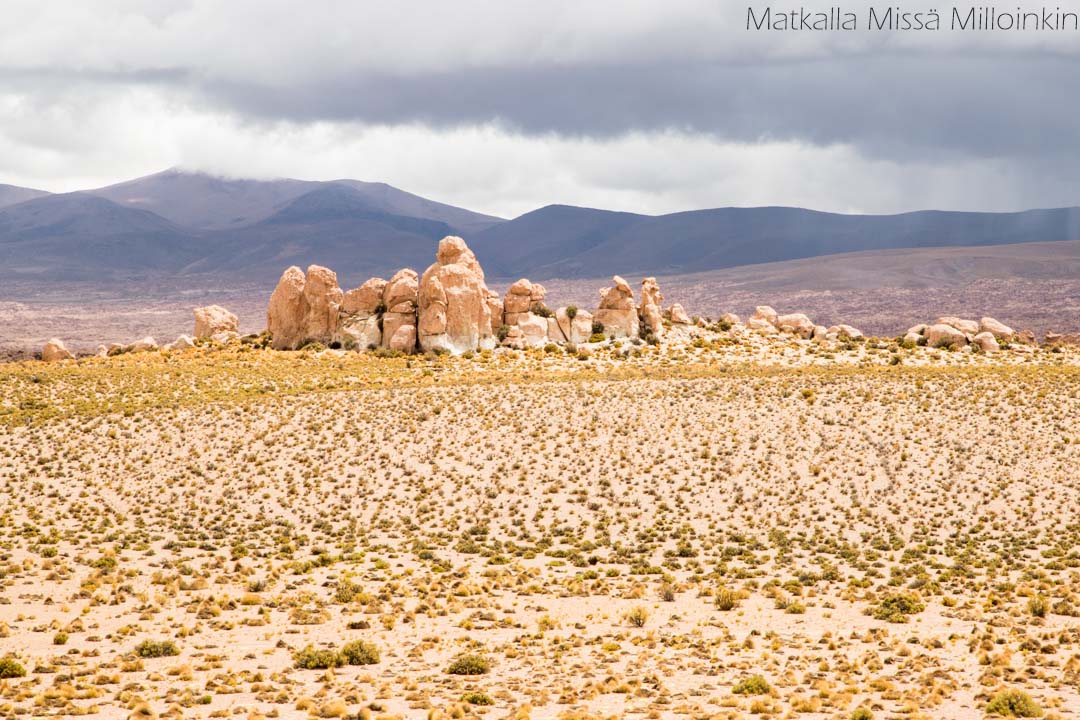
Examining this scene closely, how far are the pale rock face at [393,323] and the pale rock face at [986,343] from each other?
38617 mm

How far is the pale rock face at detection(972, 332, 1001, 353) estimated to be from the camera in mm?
79750

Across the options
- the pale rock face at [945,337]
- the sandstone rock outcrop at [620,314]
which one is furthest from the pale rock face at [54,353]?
the pale rock face at [945,337]

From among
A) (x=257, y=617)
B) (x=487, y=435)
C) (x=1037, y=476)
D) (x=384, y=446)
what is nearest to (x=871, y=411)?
(x=1037, y=476)

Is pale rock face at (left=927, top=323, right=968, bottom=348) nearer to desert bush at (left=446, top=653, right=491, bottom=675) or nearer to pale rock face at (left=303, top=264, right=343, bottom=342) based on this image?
pale rock face at (left=303, top=264, right=343, bottom=342)

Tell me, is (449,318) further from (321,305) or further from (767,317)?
(767,317)

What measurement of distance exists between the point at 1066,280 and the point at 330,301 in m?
146

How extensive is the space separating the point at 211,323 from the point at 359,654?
6157 cm

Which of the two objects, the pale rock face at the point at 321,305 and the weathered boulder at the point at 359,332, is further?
the pale rock face at the point at 321,305

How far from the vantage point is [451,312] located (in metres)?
73.5

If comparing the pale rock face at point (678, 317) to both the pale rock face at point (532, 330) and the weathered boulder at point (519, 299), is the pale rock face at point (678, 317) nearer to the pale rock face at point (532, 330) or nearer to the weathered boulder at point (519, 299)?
the pale rock face at point (532, 330)

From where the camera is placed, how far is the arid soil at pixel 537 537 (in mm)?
25234

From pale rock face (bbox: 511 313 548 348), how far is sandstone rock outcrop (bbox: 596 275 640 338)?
410 cm

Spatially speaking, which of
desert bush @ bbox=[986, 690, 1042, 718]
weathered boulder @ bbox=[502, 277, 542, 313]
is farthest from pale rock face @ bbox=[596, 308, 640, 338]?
desert bush @ bbox=[986, 690, 1042, 718]

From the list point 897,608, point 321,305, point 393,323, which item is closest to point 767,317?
point 393,323
